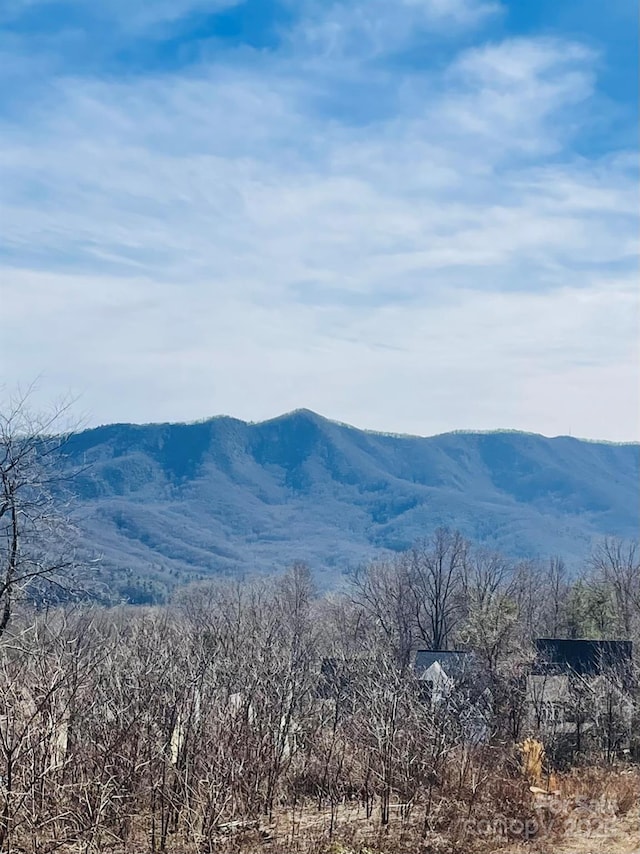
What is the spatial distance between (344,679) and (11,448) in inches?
661

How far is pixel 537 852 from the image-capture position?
12.2 meters

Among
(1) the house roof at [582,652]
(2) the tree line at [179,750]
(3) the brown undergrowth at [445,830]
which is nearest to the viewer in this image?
(2) the tree line at [179,750]

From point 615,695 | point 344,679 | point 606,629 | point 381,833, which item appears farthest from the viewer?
point 606,629

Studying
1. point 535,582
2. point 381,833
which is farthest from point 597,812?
point 535,582

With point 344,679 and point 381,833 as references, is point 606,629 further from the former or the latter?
point 381,833

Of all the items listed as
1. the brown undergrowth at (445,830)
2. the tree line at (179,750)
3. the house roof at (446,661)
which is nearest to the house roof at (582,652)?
the house roof at (446,661)

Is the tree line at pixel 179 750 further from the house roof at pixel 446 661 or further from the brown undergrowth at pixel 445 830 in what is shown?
the house roof at pixel 446 661

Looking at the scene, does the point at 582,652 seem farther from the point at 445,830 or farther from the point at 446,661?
the point at 445,830

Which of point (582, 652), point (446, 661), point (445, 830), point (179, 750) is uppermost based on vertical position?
point (179, 750)

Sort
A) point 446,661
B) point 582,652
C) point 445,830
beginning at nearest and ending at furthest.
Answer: point 445,830 → point 446,661 → point 582,652

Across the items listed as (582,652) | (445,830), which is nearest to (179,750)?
(445,830)

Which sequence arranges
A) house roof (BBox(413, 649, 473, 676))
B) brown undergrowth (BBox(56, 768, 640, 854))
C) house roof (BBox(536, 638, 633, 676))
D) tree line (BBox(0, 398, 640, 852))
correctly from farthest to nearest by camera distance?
house roof (BBox(536, 638, 633, 676))
house roof (BBox(413, 649, 473, 676))
brown undergrowth (BBox(56, 768, 640, 854))
tree line (BBox(0, 398, 640, 852))

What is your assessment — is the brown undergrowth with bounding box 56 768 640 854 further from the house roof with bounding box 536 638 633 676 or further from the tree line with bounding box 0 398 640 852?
the house roof with bounding box 536 638 633 676

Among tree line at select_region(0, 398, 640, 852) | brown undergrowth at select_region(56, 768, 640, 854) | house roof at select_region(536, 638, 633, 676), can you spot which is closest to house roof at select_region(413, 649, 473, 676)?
house roof at select_region(536, 638, 633, 676)
